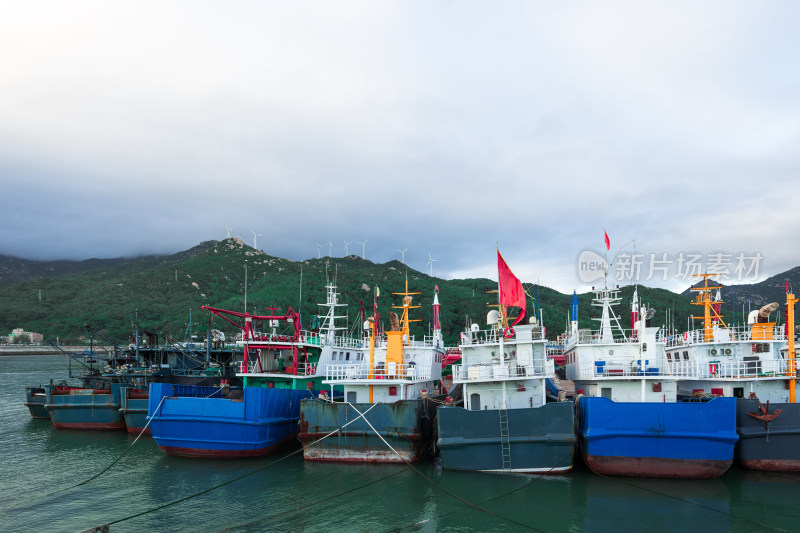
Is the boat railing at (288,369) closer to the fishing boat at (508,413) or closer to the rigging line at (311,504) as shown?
the rigging line at (311,504)

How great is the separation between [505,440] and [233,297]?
10139cm

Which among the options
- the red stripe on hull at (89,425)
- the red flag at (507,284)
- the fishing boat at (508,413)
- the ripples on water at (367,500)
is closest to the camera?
the ripples on water at (367,500)

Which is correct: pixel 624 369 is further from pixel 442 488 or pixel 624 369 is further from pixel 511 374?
pixel 442 488

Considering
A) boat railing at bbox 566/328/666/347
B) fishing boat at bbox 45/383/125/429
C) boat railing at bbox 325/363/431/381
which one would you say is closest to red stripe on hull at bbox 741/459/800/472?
boat railing at bbox 566/328/666/347

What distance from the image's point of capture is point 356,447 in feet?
68.0

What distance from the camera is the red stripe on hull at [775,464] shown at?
60.6 ft

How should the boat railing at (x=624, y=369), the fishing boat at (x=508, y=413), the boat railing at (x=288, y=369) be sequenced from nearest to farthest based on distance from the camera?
the fishing boat at (x=508, y=413)
the boat railing at (x=624, y=369)
the boat railing at (x=288, y=369)

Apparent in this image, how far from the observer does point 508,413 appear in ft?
60.4

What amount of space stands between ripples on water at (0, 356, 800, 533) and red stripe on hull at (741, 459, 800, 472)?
310 millimetres

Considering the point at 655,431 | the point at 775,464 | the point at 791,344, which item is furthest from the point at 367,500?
the point at 791,344

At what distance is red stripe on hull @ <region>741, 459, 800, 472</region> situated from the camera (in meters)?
18.5

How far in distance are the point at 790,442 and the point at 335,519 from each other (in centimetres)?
1709

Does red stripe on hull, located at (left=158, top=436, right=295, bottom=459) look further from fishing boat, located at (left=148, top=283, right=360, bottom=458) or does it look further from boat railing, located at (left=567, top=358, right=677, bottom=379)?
boat railing, located at (left=567, top=358, right=677, bottom=379)

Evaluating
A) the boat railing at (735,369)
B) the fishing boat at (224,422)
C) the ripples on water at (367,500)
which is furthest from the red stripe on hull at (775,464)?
the fishing boat at (224,422)
